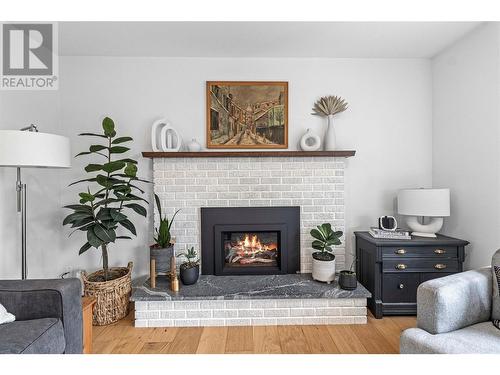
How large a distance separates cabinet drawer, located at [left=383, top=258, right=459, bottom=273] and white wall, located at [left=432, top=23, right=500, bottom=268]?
0.76ft

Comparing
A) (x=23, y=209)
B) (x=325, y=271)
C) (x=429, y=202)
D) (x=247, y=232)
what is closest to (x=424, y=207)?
(x=429, y=202)

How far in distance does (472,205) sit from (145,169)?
2.95 metres

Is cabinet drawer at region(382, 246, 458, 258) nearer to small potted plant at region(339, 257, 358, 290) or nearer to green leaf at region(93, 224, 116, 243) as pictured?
small potted plant at region(339, 257, 358, 290)

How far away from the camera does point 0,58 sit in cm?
209

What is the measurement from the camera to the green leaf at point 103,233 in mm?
2107

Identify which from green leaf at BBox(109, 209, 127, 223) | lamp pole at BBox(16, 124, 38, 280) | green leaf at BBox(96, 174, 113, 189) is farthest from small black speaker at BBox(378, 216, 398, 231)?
lamp pole at BBox(16, 124, 38, 280)

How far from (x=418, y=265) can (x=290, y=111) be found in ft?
5.88

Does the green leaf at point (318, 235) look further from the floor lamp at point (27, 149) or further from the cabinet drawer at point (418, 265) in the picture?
the floor lamp at point (27, 149)

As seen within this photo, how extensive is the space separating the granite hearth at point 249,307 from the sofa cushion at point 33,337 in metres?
0.84

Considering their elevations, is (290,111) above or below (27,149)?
above

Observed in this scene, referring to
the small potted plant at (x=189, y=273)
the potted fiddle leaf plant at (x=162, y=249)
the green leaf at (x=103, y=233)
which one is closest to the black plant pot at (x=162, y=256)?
the potted fiddle leaf plant at (x=162, y=249)
